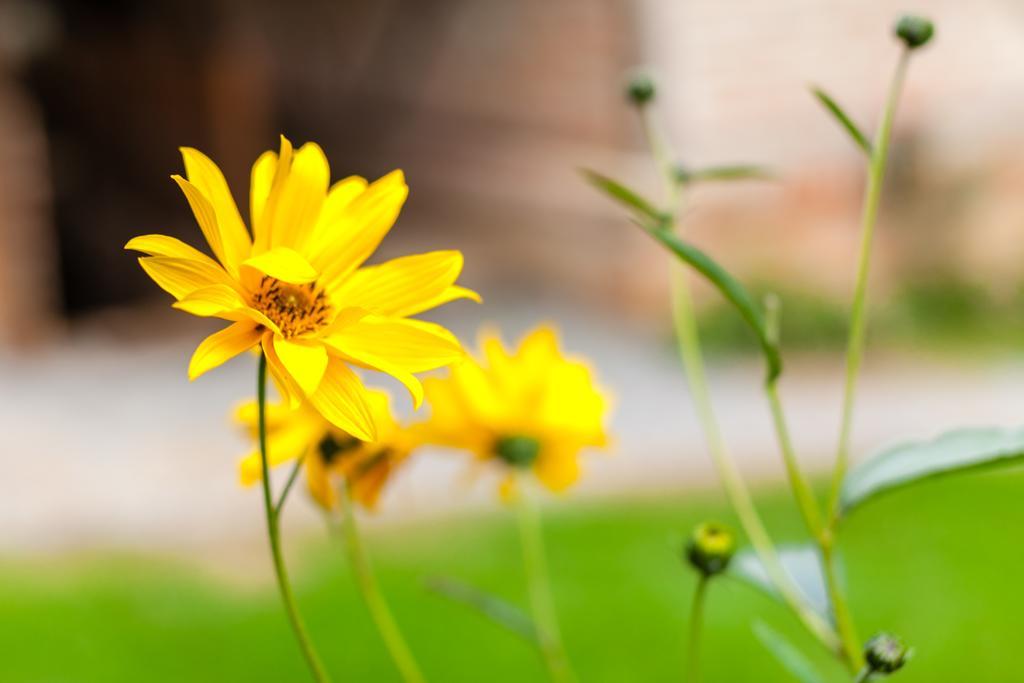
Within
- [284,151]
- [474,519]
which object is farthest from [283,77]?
[284,151]

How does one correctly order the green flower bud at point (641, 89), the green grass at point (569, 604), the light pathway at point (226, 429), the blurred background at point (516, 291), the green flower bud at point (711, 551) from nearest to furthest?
the green flower bud at point (711, 551), the green flower bud at point (641, 89), the green grass at point (569, 604), the blurred background at point (516, 291), the light pathway at point (226, 429)

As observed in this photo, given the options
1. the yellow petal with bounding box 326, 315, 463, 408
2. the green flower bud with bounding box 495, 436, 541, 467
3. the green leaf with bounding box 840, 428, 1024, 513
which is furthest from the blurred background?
the yellow petal with bounding box 326, 315, 463, 408

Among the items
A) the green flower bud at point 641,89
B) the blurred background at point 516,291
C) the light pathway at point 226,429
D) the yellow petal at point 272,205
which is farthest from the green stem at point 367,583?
the light pathway at point 226,429

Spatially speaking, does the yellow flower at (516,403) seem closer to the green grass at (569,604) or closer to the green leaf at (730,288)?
the green leaf at (730,288)

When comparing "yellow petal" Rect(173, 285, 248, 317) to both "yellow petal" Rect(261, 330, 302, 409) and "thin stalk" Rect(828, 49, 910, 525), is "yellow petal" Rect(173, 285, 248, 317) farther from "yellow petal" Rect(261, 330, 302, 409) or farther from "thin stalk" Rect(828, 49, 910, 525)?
"thin stalk" Rect(828, 49, 910, 525)

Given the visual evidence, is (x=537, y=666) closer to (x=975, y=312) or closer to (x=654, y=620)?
(x=654, y=620)

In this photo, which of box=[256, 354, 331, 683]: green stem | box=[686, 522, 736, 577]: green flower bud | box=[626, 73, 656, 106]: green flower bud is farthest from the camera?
box=[626, 73, 656, 106]: green flower bud
